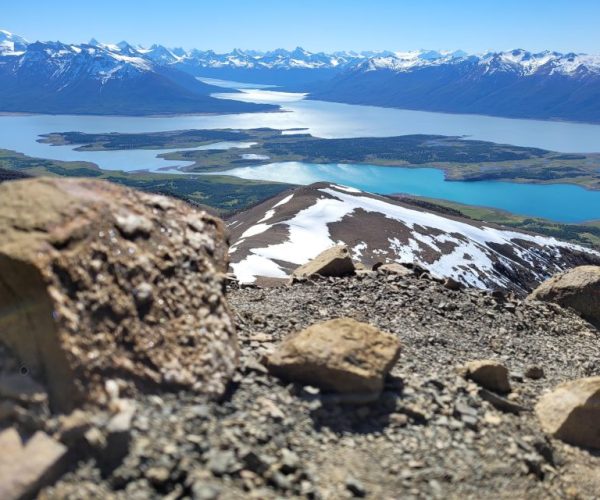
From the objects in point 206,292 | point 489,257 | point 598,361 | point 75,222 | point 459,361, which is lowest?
point 489,257

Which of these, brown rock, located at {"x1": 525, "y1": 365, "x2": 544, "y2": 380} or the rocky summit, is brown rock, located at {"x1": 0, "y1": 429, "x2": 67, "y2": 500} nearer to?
the rocky summit

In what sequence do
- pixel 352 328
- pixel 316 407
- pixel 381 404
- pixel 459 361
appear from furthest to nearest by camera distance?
pixel 459 361, pixel 352 328, pixel 381 404, pixel 316 407

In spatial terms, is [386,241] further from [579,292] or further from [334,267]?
[334,267]

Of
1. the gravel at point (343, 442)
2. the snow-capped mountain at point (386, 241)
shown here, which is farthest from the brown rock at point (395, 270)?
the snow-capped mountain at point (386, 241)

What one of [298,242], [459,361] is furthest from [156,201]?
[298,242]

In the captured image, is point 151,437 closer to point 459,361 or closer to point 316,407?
point 316,407

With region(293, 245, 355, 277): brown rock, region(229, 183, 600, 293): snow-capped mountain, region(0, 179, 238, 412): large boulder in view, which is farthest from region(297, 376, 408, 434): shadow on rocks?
region(229, 183, 600, 293): snow-capped mountain
